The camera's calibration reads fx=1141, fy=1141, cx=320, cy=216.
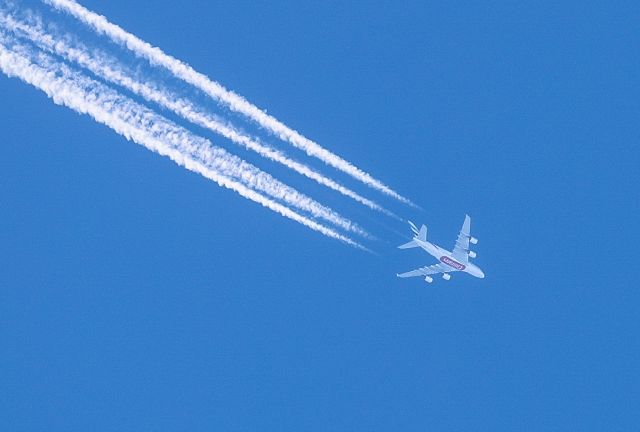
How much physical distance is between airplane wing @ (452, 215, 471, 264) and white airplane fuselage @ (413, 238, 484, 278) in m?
0.21

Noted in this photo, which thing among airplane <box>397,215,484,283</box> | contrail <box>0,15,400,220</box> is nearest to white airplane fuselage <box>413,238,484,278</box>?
airplane <box>397,215,484,283</box>

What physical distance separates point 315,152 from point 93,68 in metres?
9.26

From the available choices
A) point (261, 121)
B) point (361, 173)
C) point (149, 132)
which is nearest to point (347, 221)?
point (361, 173)

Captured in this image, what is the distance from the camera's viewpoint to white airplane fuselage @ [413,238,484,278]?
4833 cm

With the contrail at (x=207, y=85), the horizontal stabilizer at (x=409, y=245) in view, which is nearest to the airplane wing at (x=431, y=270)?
the horizontal stabilizer at (x=409, y=245)

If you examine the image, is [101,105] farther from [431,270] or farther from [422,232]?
[431,270]

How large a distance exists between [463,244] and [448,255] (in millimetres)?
819

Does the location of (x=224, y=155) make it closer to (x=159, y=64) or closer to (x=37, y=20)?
(x=159, y=64)

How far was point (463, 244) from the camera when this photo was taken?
49.1 meters

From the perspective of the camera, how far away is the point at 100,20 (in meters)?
37.4

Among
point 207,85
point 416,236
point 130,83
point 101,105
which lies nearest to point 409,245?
point 416,236

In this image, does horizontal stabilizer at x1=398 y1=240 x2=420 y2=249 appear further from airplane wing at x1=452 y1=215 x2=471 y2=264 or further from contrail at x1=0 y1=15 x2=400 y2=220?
contrail at x1=0 y1=15 x2=400 y2=220

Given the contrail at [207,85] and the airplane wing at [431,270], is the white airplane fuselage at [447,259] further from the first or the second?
the contrail at [207,85]

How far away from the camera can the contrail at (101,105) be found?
3512 centimetres
